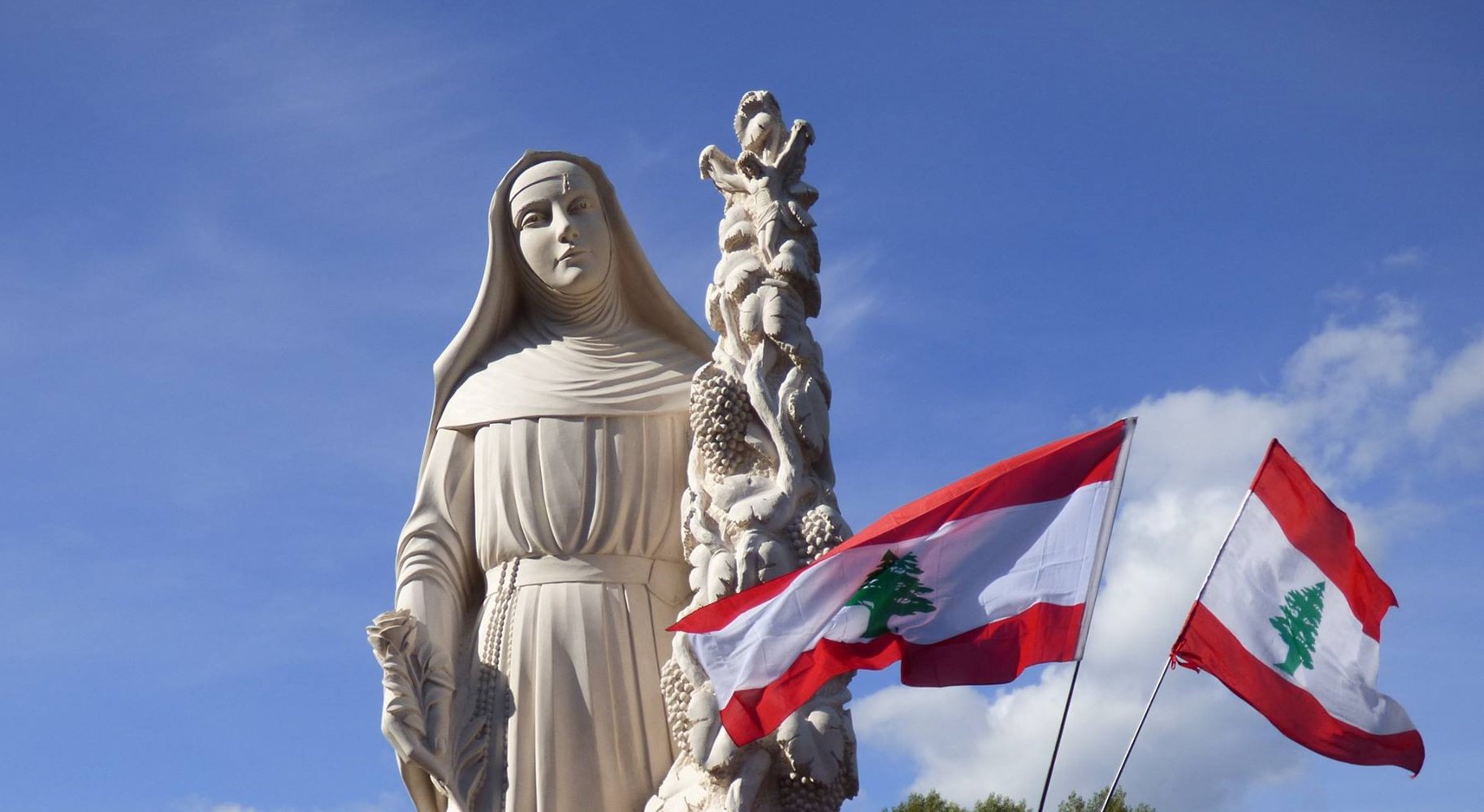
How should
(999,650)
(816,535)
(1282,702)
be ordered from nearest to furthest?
(1282,702)
(999,650)
(816,535)

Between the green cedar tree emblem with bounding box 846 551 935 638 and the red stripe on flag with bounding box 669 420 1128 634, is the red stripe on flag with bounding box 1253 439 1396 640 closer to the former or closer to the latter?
the red stripe on flag with bounding box 669 420 1128 634

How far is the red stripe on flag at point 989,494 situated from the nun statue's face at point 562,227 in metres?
2.98

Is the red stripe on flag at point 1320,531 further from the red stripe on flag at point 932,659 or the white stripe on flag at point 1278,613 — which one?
the red stripe on flag at point 932,659

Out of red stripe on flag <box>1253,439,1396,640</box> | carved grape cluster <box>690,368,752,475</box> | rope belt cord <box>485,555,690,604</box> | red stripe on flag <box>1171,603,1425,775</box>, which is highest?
carved grape cluster <box>690,368,752,475</box>

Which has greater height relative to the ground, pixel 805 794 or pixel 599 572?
pixel 599 572

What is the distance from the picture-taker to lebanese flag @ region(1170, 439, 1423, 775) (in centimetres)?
962

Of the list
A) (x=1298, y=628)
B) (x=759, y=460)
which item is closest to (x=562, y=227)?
(x=759, y=460)

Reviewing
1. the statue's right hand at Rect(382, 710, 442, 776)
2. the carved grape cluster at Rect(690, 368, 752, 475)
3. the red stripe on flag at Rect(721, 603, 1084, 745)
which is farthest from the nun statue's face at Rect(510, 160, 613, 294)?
the red stripe on flag at Rect(721, 603, 1084, 745)

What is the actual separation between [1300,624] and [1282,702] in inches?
15.5

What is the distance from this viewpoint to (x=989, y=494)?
10125 mm

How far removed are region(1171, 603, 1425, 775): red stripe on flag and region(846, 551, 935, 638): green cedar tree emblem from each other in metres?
1.20

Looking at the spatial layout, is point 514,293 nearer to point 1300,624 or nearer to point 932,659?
point 932,659

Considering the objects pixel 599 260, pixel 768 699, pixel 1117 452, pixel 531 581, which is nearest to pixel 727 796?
pixel 768 699

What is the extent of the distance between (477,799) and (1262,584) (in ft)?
14.6
